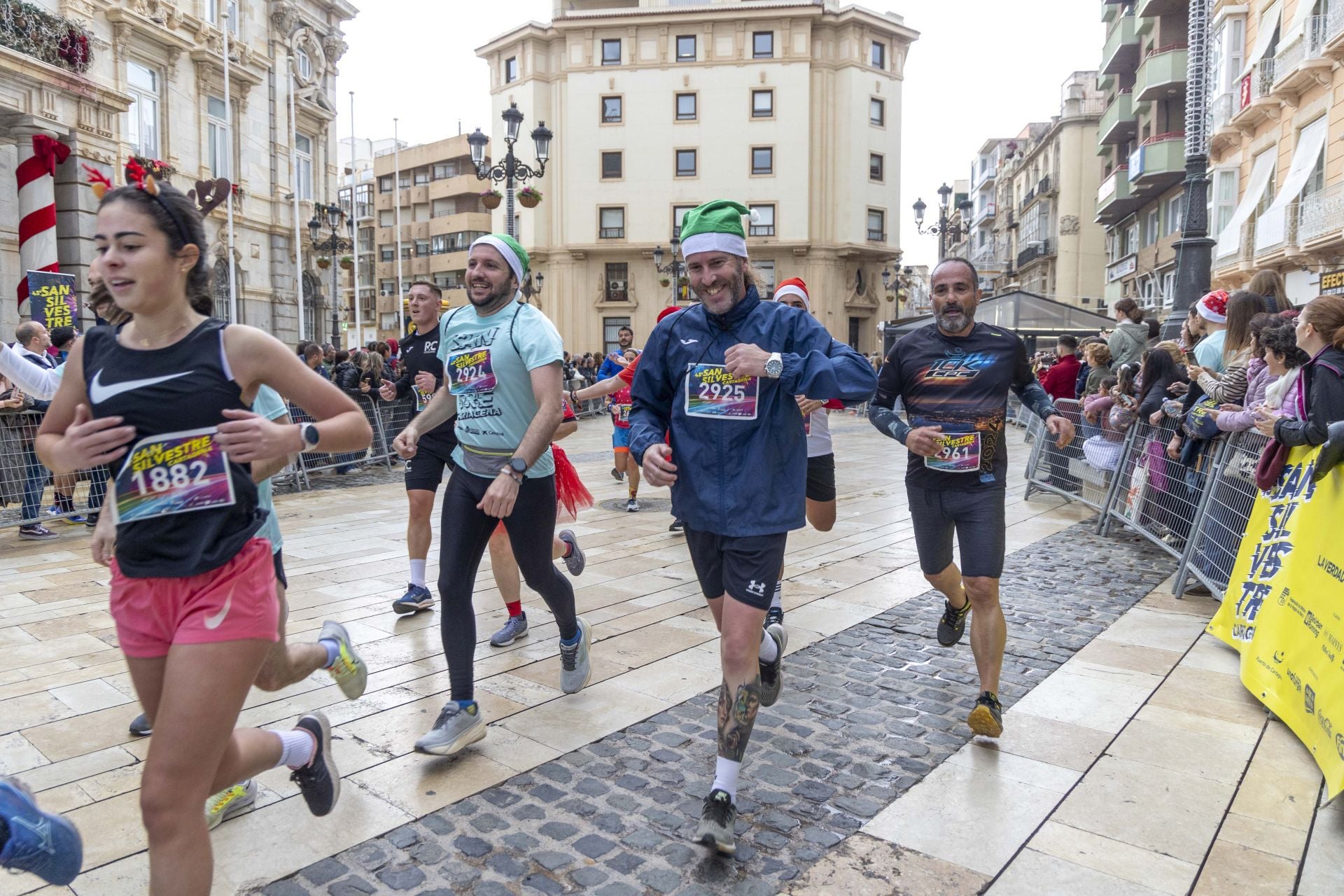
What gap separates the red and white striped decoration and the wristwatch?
684 inches

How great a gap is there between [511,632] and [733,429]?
2534mm

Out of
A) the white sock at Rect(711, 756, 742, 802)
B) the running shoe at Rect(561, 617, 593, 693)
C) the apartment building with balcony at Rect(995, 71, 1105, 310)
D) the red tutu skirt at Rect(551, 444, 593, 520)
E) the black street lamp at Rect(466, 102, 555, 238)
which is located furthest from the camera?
the apartment building with balcony at Rect(995, 71, 1105, 310)

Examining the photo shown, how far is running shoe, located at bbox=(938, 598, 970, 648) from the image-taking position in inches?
189

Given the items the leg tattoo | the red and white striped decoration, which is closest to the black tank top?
the leg tattoo

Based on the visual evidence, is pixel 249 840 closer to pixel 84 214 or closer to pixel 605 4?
pixel 84 214

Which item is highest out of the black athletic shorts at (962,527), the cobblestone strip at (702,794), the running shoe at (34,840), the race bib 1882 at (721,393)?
the race bib 1882 at (721,393)

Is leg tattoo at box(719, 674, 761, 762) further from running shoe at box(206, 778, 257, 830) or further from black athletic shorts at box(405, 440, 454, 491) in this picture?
black athletic shorts at box(405, 440, 454, 491)

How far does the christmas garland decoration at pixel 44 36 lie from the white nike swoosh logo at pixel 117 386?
16.8m

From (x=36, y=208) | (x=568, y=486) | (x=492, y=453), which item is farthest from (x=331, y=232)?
(x=492, y=453)

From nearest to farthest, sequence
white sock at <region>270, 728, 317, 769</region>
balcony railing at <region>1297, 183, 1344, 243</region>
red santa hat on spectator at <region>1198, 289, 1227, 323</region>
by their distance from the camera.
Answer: white sock at <region>270, 728, 317, 769</region>
red santa hat on spectator at <region>1198, 289, 1227, 323</region>
balcony railing at <region>1297, 183, 1344, 243</region>

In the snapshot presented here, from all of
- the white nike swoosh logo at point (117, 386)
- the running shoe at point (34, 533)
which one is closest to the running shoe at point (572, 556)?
the white nike swoosh logo at point (117, 386)

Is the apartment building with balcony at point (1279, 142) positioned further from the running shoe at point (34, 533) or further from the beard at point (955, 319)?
the running shoe at point (34, 533)

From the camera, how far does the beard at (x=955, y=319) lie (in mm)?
4309

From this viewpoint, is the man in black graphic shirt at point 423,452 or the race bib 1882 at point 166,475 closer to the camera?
the race bib 1882 at point 166,475
